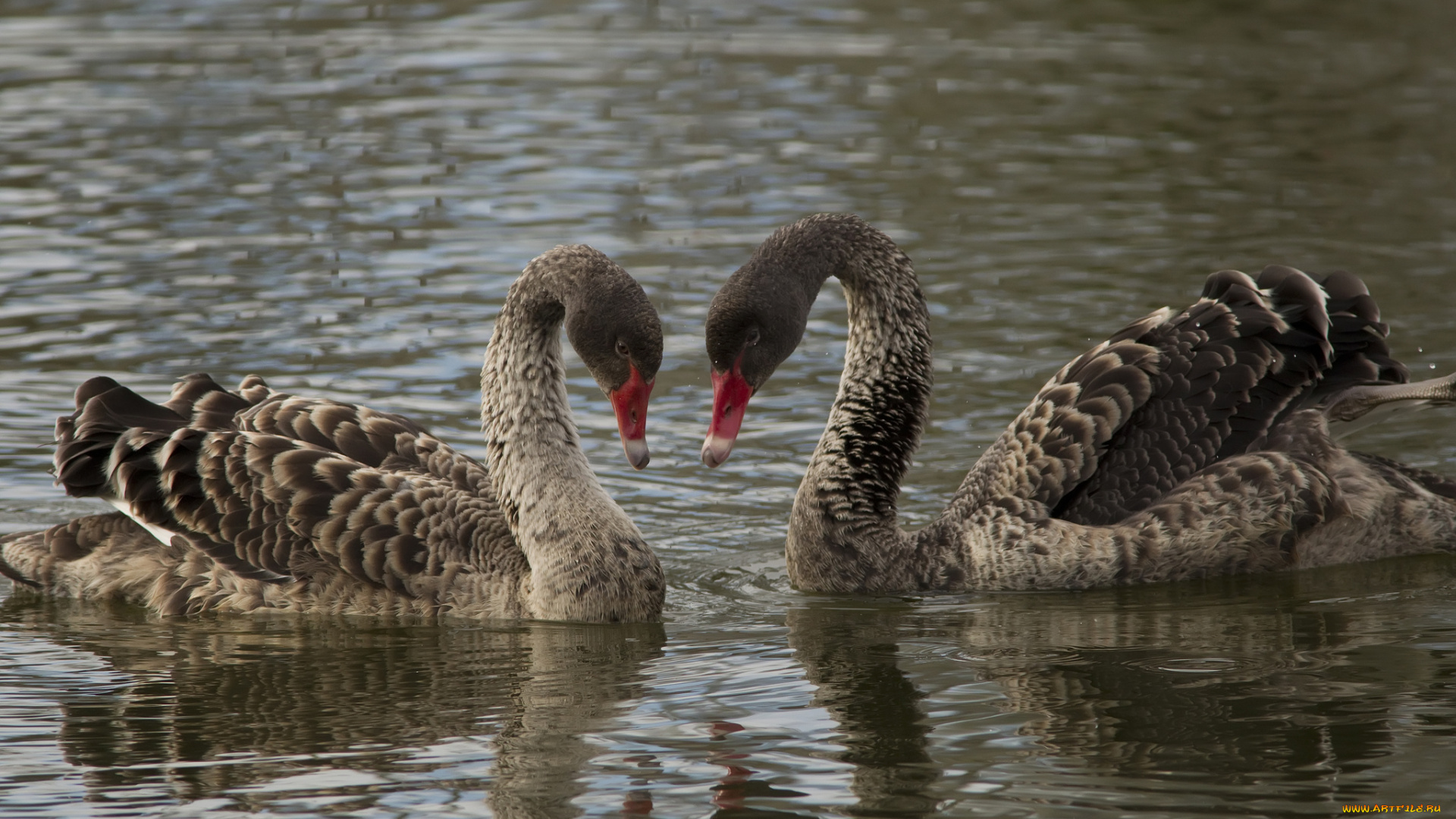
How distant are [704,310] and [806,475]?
175 inches

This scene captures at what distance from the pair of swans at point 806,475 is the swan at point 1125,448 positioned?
0.04 ft

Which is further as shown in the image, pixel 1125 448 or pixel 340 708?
pixel 1125 448

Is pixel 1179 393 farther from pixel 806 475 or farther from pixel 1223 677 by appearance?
pixel 1223 677

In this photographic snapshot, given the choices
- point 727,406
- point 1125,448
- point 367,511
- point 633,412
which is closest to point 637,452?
point 633,412

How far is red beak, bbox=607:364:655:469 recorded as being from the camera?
818cm

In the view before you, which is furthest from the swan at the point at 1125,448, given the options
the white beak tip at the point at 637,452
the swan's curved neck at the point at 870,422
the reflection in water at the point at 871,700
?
the white beak tip at the point at 637,452

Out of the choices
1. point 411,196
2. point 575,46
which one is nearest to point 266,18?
point 575,46

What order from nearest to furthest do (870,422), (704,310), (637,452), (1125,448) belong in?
(637,452) < (1125,448) < (870,422) < (704,310)

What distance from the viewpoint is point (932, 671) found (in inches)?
307

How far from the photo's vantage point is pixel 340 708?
7477mm

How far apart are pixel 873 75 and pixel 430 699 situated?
16790 mm

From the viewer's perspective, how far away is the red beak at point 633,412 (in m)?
8.18

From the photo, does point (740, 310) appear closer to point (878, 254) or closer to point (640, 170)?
point (878, 254)

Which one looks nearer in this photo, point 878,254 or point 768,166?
point 878,254
